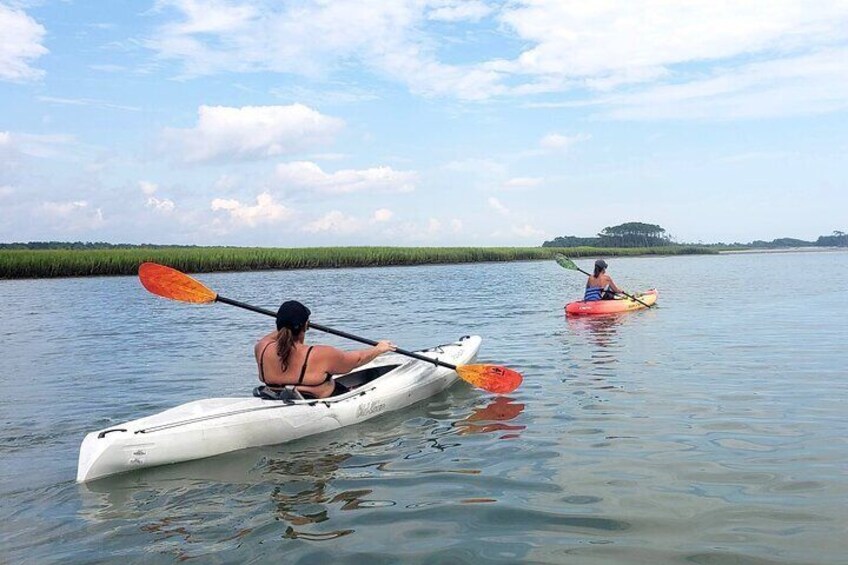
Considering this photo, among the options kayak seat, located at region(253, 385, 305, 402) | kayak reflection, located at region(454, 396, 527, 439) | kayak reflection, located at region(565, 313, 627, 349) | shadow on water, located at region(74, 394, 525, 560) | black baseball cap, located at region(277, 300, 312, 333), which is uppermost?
black baseball cap, located at region(277, 300, 312, 333)

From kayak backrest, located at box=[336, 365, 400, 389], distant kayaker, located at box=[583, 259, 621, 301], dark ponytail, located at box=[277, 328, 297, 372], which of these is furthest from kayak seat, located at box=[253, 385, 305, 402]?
distant kayaker, located at box=[583, 259, 621, 301]

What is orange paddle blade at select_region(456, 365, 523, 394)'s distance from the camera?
783cm

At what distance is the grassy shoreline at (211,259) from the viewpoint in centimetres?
3350

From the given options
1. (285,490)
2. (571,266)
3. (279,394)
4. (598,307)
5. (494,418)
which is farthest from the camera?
(571,266)

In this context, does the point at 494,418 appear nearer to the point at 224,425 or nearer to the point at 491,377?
the point at 491,377

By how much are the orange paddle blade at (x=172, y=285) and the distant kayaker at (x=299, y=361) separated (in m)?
1.38

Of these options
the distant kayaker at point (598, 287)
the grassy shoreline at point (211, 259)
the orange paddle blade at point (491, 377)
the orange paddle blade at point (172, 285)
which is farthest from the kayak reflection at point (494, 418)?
the grassy shoreline at point (211, 259)

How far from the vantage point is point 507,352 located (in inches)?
440

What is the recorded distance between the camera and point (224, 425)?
5730 mm

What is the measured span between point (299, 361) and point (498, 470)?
211cm

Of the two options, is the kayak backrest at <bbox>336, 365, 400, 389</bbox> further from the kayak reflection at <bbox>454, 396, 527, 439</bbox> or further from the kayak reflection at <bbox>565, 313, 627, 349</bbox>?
the kayak reflection at <bbox>565, 313, 627, 349</bbox>

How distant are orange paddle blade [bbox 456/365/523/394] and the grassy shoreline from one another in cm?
2901

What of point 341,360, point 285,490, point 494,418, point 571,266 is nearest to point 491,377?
point 494,418

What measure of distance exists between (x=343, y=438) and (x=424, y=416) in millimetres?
1135
